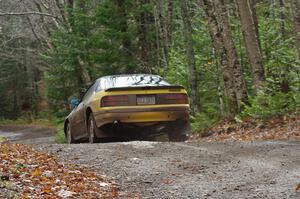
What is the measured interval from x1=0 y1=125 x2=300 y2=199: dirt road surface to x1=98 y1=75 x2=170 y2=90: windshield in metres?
1.88

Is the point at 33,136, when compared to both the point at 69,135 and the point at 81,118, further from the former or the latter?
the point at 81,118

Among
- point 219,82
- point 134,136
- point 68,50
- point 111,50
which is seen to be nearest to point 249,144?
point 134,136

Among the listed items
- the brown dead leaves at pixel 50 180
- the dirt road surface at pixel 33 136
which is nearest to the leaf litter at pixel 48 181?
the brown dead leaves at pixel 50 180

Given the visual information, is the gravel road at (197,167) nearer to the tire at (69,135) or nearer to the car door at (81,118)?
the car door at (81,118)

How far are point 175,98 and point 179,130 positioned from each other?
82 cm

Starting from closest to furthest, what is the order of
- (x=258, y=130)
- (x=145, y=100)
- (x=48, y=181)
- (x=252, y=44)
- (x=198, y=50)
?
(x=48, y=181) → (x=145, y=100) → (x=258, y=130) → (x=252, y=44) → (x=198, y=50)

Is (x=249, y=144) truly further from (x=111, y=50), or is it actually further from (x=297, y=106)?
(x=111, y=50)

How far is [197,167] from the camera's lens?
24.3ft

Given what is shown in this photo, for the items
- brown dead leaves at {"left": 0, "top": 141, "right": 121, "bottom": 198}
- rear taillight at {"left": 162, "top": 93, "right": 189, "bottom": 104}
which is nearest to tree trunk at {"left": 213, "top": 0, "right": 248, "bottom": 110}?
rear taillight at {"left": 162, "top": 93, "right": 189, "bottom": 104}

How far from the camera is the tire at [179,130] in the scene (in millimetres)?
11555

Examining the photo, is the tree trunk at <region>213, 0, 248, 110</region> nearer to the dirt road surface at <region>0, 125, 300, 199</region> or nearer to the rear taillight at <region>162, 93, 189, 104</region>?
the rear taillight at <region>162, 93, 189, 104</region>

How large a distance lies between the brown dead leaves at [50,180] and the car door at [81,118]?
382 cm

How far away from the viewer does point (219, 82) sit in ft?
56.6

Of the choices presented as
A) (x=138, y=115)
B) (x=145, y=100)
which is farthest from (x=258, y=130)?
(x=138, y=115)
